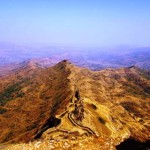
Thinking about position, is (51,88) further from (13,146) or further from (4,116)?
(13,146)

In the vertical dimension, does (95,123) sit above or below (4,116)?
above

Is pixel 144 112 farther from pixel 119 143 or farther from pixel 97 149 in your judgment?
pixel 97 149

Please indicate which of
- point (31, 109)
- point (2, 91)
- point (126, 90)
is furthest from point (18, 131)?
point (126, 90)

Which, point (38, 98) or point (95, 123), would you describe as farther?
point (38, 98)

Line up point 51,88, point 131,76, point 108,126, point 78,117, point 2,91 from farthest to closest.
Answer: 1. point 131,76
2. point 2,91
3. point 51,88
4. point 108,126
5. point 78,117

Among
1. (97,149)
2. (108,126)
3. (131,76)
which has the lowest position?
(131,76)

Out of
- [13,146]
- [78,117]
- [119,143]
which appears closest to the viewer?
[13,146]

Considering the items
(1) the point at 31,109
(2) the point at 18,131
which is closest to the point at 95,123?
(2) the point at 18,131
